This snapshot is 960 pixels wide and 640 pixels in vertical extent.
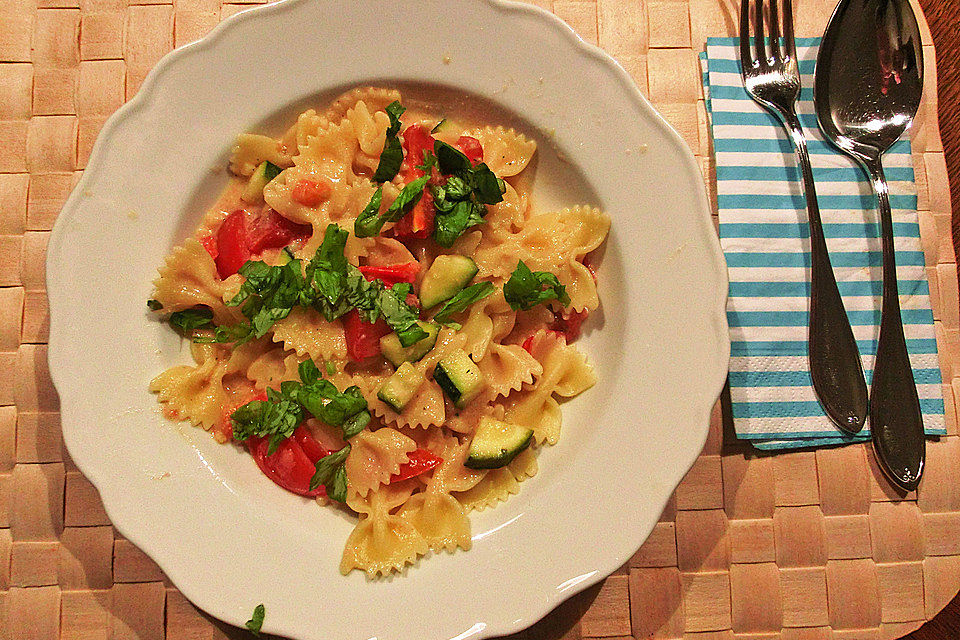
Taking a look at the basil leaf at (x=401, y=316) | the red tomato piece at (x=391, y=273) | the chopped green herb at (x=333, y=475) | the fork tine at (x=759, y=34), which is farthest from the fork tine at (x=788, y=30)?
the chopped green herb at (x=333, y=475)

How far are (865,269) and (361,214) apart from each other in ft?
8.69

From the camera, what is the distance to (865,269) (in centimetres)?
346

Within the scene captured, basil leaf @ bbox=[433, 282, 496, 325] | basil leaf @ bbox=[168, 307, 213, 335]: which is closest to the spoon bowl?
basil leaf @ bbox=[433, 282, 496, 325]

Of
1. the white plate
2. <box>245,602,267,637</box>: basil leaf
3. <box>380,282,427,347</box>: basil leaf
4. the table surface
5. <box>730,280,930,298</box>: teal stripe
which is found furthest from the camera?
the table surface

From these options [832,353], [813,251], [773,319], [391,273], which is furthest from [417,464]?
[813,251]

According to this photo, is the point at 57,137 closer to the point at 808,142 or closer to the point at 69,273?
the point at 69,273

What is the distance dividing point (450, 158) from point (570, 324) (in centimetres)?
103

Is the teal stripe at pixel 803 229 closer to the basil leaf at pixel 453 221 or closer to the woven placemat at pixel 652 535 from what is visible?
the woven placemat at pixel 652 535

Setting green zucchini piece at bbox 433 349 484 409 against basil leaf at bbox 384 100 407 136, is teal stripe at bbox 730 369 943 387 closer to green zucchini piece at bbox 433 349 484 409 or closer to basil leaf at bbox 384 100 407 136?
green zucchini piece at bbox 433 349 484 409

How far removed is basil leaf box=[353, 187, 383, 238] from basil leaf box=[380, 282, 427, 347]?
299 mm

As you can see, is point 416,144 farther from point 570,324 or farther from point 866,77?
point 866,77

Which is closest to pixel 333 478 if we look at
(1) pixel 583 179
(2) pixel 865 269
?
(1) pixel 583 179

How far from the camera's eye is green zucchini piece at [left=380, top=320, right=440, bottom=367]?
120 inches

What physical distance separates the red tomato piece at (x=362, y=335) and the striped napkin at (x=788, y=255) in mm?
1794
